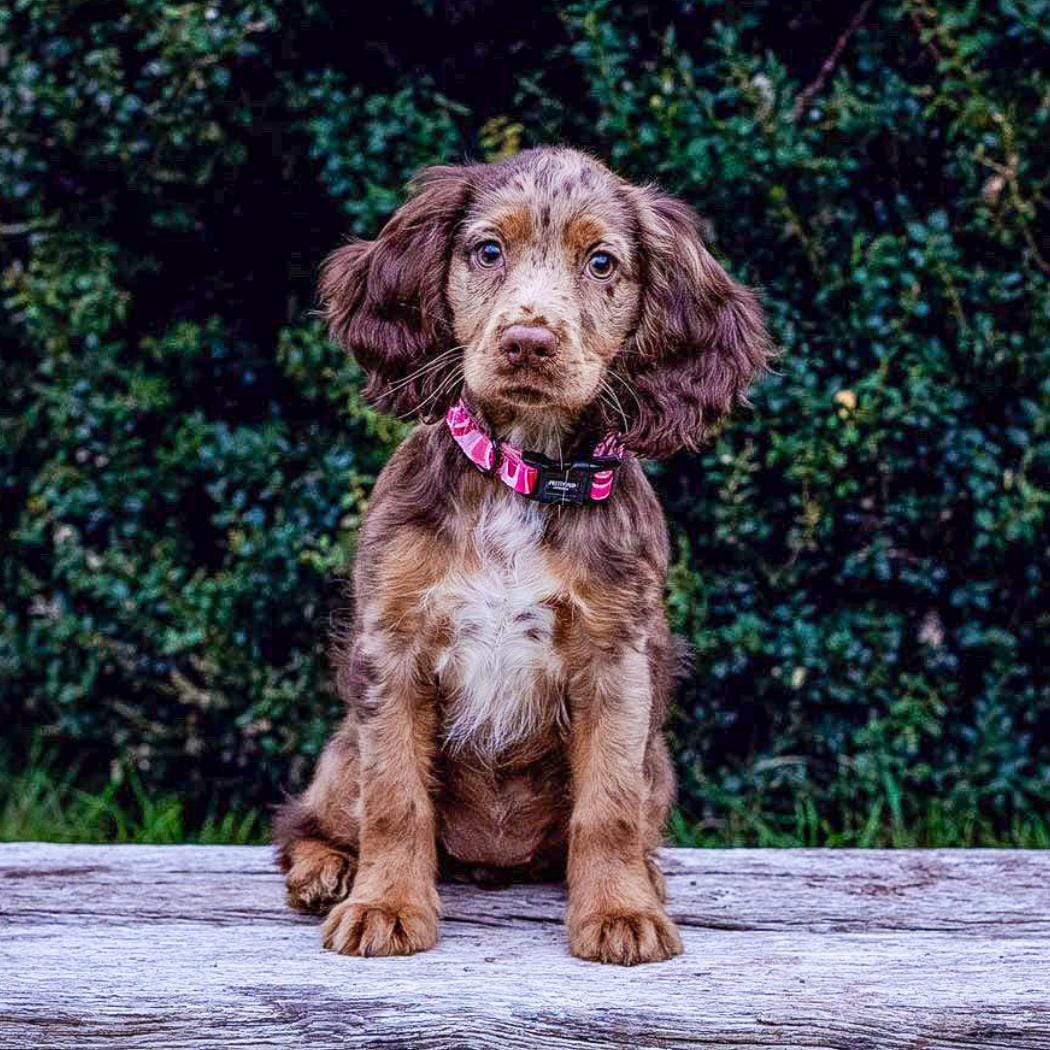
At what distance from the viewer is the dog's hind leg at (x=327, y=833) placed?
3.31m

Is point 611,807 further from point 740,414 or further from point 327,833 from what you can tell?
point 740,414

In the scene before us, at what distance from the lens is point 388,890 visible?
2.98m

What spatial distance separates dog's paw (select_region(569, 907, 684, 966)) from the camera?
2.89 m

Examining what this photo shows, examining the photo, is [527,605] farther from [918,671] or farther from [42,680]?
[42,680]

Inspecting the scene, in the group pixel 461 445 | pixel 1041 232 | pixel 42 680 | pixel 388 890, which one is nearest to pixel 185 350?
pixel 42 680

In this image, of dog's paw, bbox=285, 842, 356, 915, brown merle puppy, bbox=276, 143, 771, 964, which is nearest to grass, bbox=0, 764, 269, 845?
dog's paw, bbox=285, 842, 356, 915

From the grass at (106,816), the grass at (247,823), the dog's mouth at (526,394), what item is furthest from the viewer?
the grass at (106,816)

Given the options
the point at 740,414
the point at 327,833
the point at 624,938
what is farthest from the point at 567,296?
the point at 740,414

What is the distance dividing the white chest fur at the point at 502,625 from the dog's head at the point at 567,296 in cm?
25

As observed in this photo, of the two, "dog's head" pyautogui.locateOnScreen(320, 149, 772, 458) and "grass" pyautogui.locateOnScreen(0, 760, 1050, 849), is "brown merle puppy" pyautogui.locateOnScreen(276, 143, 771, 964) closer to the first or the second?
"dog's head" pyautogui.locateOnScreen(320, 149, 772, 458)

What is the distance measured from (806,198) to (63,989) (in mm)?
2969

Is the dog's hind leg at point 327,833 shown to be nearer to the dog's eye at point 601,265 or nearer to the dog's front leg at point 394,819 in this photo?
the dog's front leg at point 394,819

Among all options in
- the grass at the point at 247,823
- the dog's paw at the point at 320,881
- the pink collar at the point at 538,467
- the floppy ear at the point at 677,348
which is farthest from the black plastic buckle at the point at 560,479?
the grass at the point at 247,823

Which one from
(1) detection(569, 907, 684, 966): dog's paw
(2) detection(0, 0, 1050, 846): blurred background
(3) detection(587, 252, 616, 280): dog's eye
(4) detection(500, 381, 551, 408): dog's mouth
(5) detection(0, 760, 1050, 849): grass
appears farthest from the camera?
(5) detection(0, 760, 1050, 849): grass
